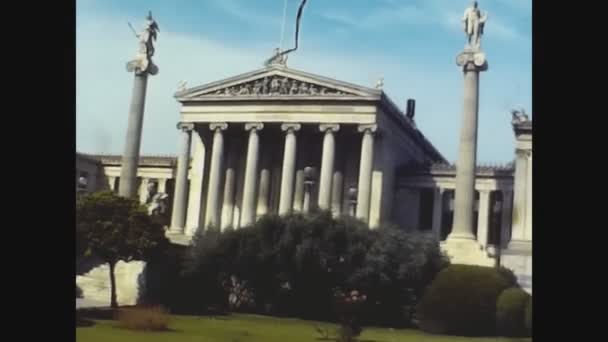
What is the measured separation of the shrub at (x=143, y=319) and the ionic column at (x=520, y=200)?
40.7 ft

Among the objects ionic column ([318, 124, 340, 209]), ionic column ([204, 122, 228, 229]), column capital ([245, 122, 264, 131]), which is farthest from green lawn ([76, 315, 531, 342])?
column capital ([245, 122, 264, 131])

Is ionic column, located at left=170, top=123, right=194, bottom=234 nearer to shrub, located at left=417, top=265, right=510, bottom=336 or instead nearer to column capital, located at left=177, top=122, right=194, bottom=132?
column capital, located at left=177, top=122, right=194, bottom=132

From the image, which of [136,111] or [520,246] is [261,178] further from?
[136,111]

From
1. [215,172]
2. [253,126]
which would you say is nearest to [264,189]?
[215,172]

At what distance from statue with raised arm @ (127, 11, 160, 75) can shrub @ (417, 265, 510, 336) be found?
6.91 meters

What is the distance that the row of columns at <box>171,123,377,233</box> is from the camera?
28.2 meters

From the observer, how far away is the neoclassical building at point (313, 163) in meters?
27.9

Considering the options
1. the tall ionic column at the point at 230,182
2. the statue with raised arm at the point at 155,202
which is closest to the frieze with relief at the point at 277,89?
the tall ionic column at the point at 230,182
